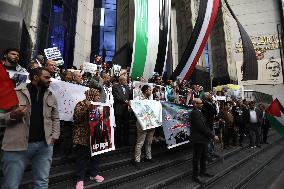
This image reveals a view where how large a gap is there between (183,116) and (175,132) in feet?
2.18

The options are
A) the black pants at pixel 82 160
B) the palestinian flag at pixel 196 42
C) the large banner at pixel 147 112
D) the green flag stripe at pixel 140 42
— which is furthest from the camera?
the palestinian flag at pixel 196 42

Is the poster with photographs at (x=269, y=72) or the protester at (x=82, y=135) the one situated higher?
the poster with photographs at (x=269, y=72)

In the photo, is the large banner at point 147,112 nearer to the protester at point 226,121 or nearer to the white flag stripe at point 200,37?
the protester at point 226,121

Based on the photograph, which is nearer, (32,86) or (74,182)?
(32,86)

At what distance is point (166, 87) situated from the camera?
8.63 meters

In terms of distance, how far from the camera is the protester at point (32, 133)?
113 inches

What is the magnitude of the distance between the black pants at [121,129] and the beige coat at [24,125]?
10.5 ft

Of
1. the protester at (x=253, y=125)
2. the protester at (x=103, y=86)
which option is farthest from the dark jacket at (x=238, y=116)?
the protester at (x=103, y=86)

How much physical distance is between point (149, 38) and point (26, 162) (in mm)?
7555

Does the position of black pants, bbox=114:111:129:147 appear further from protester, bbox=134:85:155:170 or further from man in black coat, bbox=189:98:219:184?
man in black coat, bbox=189:98:219:184

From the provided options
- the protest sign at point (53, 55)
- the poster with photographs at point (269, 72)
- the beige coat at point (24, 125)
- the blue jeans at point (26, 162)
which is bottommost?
the blue jeans at point (26, 162)

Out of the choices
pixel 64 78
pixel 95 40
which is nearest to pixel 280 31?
pixel 95 40

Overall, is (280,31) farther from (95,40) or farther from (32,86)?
(32,86)

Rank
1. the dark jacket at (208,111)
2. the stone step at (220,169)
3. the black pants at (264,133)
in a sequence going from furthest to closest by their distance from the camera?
the black pants at (264,133), the dark jacket at (208,111), the stone step at (220,169)
